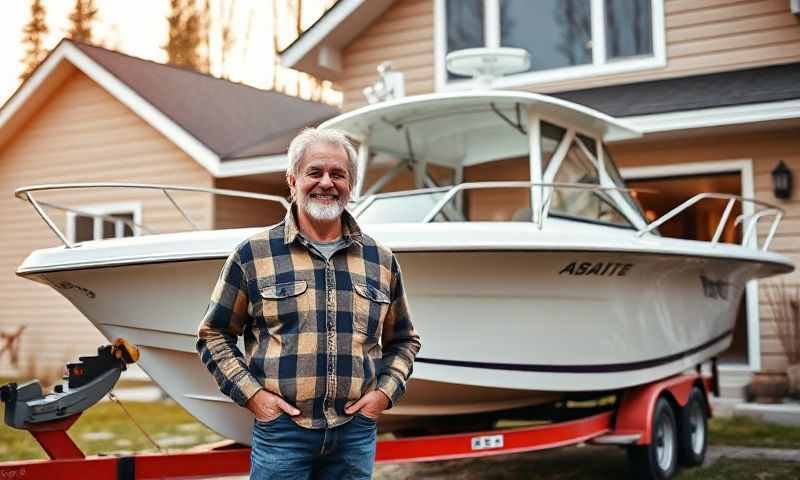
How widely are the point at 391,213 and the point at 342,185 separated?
3095 mm

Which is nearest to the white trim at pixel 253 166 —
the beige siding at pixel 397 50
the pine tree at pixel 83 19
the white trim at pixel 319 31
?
the beige siding at pixel 397 50

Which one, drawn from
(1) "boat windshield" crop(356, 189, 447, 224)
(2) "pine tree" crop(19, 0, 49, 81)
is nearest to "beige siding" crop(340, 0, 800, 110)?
(1) "boat windshield" crop(356, 189, 447, 224)

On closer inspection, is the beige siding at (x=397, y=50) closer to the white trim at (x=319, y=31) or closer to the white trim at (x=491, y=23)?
the white trim at (x=319, y=31)

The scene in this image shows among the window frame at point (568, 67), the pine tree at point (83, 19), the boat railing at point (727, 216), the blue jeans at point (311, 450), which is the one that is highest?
the pine tree at point (83, 19)

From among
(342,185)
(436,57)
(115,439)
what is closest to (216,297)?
(342,185)

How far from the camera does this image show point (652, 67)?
1037 cm

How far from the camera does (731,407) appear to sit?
918 cm

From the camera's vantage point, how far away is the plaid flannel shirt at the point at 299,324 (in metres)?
3.00

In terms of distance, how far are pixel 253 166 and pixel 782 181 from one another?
244 inches

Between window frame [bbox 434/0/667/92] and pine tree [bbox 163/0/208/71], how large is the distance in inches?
723

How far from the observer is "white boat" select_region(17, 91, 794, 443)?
4938 millimetres

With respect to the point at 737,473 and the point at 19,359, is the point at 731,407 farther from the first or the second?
the point at 19,359

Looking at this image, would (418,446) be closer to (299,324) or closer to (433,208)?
(433,208)

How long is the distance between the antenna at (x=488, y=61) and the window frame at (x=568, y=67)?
2.78 m
